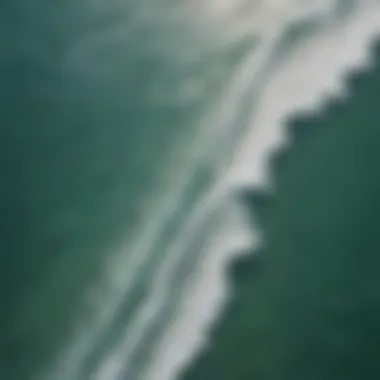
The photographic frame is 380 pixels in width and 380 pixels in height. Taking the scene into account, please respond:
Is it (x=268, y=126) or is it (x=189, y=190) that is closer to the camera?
(x=189, y=190)

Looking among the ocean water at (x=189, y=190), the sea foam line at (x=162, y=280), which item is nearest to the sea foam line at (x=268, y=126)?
the ocean water at (x=189, y=190)

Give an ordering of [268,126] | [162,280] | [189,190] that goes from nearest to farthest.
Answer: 1. [162,280]
2. [189,190]
3. [268,126]

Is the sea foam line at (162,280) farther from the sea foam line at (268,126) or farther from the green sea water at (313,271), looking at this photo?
the green sea water at (313,271)

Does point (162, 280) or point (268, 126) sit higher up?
point (268, 126)

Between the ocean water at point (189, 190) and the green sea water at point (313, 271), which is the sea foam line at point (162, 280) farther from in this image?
the green sea water at point (313, 271)

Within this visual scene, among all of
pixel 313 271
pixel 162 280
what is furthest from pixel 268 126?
pixel 162 280

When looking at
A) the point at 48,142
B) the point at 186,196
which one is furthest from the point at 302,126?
the point at 48,142

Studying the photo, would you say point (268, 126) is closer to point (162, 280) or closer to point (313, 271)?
point (313, 271)
